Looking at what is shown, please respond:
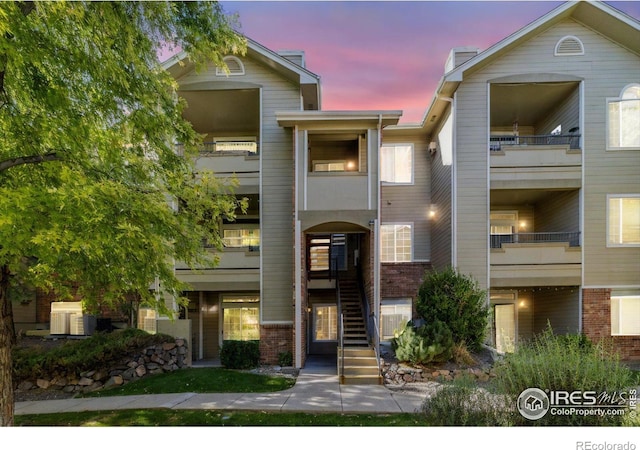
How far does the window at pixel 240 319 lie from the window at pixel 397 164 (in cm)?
671

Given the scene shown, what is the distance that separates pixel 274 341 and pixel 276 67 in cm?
809

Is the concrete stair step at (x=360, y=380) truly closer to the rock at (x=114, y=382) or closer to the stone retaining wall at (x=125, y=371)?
the stone retaining wall at (x=125, y=371)

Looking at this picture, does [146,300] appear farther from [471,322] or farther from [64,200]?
[471,322]

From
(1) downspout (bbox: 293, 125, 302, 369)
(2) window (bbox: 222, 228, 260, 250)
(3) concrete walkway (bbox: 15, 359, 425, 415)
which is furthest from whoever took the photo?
(2) window (bbox: 222, 228, 260, 250)

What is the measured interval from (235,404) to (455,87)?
10410mm

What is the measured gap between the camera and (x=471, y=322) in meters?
9.43

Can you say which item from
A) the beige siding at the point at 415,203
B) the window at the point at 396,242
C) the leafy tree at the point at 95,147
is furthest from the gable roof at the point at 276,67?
the window at the point at 396,242

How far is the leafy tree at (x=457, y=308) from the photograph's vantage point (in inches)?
367

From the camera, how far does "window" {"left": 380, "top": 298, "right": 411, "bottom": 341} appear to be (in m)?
13.3

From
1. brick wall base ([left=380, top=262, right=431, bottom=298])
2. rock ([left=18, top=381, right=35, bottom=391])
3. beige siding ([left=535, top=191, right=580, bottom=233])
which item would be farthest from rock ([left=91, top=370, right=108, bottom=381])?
beige siding ([left=535, top=191, right=580, bottom=233])

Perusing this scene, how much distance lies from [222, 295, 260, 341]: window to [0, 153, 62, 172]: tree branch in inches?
352

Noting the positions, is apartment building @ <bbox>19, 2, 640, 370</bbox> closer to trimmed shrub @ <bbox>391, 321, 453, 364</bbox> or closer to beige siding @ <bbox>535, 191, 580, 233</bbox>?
beige siding @ <bbox>535, 191, 580, 233</bbox>
